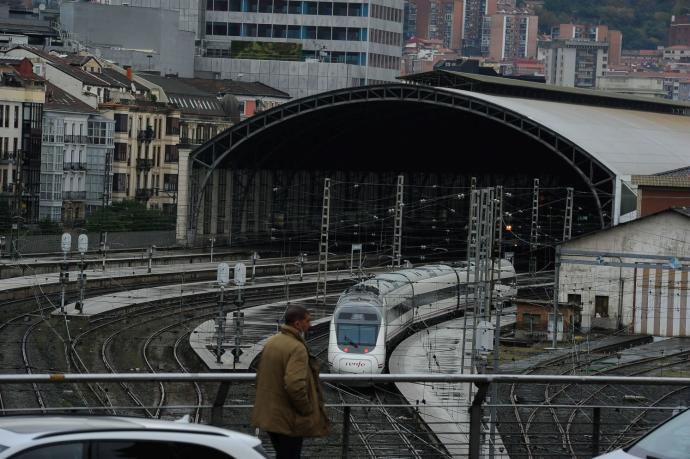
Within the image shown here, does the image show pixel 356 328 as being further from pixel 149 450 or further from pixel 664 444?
pixel 149 450

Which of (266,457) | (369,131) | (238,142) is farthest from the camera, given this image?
(369,131)

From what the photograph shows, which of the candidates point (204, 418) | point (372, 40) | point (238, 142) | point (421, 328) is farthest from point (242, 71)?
point (204, 418)

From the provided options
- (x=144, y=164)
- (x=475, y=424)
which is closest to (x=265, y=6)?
(x=144, y=164)

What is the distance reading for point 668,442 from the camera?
11500 millimetres

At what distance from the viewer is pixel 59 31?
383 feet

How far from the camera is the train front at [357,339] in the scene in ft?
143

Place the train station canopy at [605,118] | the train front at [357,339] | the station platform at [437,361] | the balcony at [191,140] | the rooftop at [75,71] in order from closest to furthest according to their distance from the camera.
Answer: the station platform at [437,361]
the train front at [357,339]
the train station canopy at [605,118]
the rooftop at [75,71]
the balcony at [191,140]

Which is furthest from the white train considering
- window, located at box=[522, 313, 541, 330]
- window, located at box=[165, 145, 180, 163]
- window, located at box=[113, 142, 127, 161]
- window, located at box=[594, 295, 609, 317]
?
window, located at box=[165, 145, 180, 163]

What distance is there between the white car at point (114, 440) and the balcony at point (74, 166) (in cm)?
7674

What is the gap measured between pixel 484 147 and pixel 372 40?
52888 millimetres

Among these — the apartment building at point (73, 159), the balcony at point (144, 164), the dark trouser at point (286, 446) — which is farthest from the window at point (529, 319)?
the balcony at point (144, 164)

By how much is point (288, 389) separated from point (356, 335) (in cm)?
3235

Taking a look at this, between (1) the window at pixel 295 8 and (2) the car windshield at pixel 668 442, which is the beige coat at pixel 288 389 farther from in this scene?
(1) the window at pixel 295 8

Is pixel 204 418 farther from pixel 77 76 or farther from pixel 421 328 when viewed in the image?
pixel 77 76
